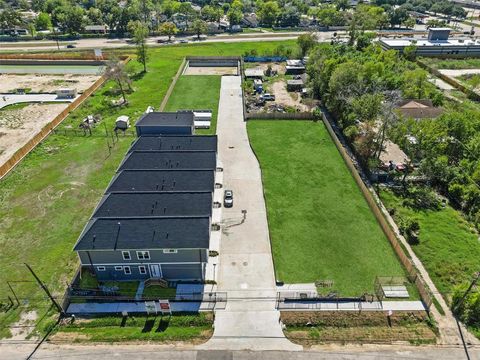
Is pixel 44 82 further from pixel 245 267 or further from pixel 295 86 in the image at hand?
pixel 245 267

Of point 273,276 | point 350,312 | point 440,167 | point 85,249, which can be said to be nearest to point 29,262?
point 85,249

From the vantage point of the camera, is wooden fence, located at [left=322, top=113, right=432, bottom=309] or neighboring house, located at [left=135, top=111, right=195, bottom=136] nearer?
wooden fence, located at [left=322, top=113, right=432, bottom=309]

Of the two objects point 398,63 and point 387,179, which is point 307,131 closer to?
point 387,179

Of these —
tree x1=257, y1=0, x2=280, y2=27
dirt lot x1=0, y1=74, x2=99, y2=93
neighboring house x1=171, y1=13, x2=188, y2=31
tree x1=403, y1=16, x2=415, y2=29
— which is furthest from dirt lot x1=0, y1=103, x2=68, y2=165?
tree x1=403, y1=16, x2=415, y2=29

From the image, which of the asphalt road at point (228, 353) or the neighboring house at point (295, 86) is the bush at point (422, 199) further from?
the neighboring house at point (295, 86)

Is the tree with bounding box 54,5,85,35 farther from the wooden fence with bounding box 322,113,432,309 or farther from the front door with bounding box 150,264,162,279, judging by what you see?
the front door with bounding box 150,264,162,279

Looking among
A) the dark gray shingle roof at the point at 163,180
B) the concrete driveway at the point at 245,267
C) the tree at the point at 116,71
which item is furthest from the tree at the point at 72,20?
the dark gray shingle roof at the point at 163,180

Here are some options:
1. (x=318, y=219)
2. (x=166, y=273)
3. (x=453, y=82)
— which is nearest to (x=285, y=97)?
(x=318, y=219)

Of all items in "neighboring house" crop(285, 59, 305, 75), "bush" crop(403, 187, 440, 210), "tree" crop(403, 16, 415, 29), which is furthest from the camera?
"tree" crop(403, 16, 415, 29)
